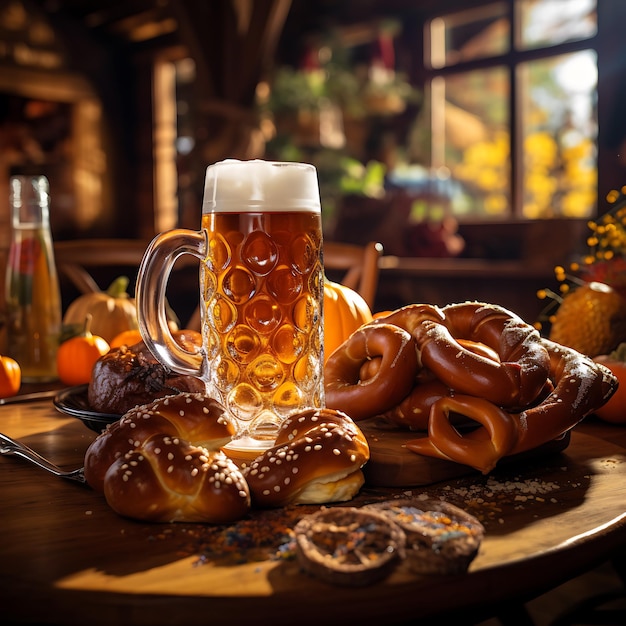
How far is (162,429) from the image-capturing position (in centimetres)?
86

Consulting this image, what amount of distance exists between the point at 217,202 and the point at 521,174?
14.3ft

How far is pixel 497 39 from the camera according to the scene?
17.5ft

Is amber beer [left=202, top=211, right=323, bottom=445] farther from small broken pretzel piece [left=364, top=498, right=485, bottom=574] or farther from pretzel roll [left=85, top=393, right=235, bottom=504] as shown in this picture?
small broken pretzel piece [left=364, top=498, right=485, bottom=574]

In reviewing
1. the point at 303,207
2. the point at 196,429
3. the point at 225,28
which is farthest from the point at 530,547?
the point at 225,28

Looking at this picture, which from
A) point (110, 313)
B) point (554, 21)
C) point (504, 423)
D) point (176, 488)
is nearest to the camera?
point (176, 488)

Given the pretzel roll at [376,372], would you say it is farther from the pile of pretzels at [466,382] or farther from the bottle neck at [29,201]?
the bottle neck at [29,201]

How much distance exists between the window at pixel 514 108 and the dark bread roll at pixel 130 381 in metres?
3.69

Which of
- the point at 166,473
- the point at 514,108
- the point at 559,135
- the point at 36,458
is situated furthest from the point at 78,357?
the point at 514,108

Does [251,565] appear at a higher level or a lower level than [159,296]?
lower

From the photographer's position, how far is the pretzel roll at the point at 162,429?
2.80 feet

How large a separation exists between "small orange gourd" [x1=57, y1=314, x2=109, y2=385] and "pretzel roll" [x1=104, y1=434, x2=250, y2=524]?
82 cm

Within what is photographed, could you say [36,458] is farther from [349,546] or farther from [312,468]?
[349,546]

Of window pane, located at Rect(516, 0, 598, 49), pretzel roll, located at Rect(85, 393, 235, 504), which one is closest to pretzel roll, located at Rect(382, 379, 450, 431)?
pretzel roll, located at Rect(85, 393, 235, 504)

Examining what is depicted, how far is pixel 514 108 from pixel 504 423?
4545 mm
